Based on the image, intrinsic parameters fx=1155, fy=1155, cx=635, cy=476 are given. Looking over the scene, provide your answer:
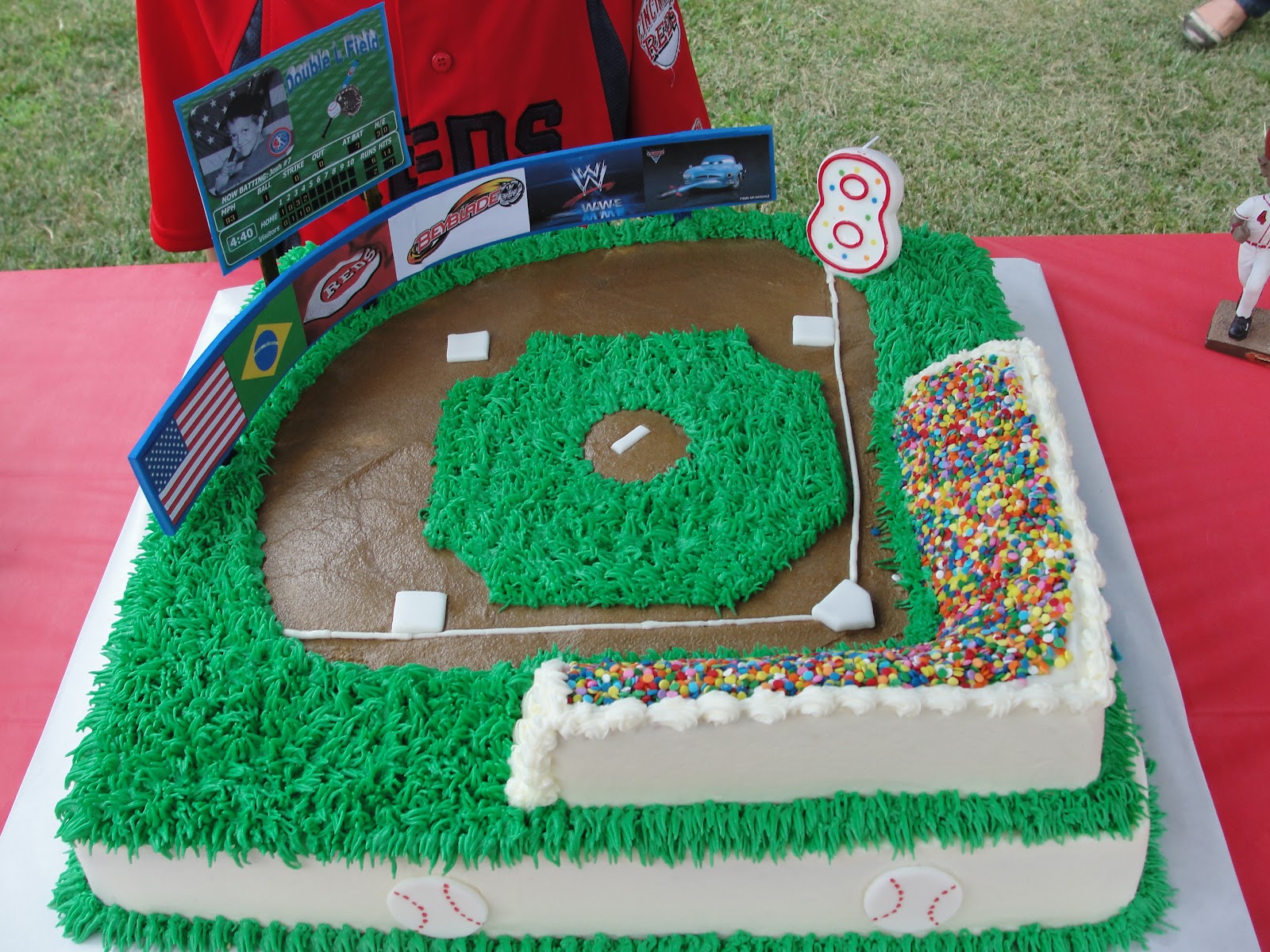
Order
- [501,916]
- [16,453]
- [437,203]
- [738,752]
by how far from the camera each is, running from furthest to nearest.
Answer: [16,453] < [437,203] < [501,916] < [738,752]

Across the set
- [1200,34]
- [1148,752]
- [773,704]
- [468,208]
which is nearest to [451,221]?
[468,208]

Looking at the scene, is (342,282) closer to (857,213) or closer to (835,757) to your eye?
(857,213)

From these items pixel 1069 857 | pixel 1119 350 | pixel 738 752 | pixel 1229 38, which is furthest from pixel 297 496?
pixel 1229 38

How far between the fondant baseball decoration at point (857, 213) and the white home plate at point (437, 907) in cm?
192

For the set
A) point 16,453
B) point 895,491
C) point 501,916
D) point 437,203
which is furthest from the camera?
point 16,453

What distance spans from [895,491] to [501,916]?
1.23 m

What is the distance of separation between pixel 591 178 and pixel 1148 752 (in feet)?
6.59

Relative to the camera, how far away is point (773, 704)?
193cm

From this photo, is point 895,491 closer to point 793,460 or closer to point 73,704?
point 793,460

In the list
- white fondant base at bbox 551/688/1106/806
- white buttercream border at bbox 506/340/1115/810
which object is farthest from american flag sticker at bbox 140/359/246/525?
white fondant base at bbox 551/688/1106/806

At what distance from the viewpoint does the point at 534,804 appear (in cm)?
202

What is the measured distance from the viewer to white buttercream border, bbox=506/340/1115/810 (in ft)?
6.31

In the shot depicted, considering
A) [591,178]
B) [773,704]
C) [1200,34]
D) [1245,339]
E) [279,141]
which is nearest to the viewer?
[773,704]

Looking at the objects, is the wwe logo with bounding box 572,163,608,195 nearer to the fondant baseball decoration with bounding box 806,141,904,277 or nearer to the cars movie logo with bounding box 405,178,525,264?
the cars movie logo with bounding box 405,178,525,264
